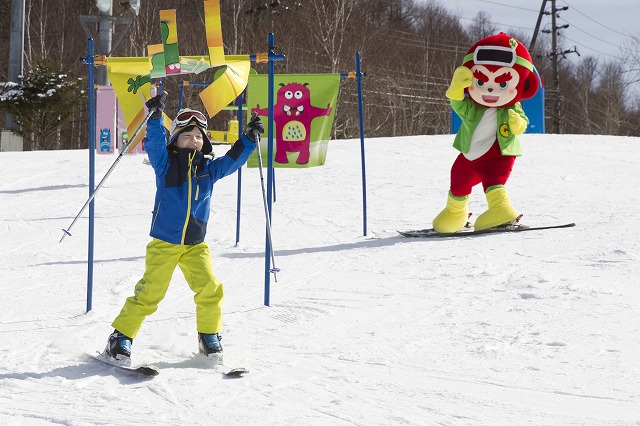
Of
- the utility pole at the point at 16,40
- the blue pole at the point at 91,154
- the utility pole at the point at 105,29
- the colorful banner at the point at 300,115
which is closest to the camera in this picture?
the blue pole at the point at 91,154

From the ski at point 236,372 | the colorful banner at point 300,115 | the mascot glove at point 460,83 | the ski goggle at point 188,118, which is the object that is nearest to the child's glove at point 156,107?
the ski goggle at point 188,118

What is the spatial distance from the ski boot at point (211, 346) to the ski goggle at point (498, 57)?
18.1 ft

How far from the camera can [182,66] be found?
583 centimetres

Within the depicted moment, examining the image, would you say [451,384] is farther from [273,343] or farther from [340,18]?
[340,18]

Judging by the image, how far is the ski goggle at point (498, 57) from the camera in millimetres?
9008

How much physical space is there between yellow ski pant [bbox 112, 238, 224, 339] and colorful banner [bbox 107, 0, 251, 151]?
103 cm

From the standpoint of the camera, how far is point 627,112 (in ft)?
216

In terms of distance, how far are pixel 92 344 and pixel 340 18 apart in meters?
29.5

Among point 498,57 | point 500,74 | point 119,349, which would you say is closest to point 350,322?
point 119,349

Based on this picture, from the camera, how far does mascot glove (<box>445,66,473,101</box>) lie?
9062mm

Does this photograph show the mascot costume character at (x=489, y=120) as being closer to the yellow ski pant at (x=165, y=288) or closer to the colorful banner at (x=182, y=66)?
the colorful banner at (x=182, y=66)

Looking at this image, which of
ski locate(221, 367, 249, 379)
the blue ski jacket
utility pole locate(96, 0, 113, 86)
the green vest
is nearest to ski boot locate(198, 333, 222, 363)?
ski locate(221, 367, 249, 379)

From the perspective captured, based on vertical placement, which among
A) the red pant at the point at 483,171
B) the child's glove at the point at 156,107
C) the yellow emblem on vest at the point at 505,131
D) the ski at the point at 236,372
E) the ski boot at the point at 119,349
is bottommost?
the ski at the point at 236,372

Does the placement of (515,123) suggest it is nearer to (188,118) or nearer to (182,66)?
(182,66)
